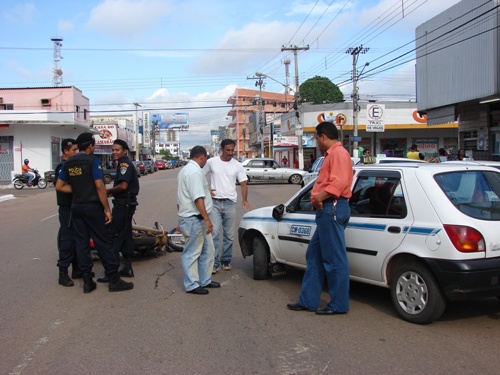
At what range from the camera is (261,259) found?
6.09 metres

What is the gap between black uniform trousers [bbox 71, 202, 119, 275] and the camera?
561 centimetres

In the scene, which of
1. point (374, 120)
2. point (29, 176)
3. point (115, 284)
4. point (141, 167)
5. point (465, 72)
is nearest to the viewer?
point (115, 284)

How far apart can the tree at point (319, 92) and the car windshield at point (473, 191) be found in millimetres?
64830

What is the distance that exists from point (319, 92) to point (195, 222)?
65855 mm

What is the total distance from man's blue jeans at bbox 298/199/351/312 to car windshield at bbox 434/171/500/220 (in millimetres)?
1000

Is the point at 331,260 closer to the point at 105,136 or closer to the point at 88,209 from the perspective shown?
the point at 88,209

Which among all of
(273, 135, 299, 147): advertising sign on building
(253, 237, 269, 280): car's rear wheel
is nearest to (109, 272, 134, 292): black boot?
(253, 237, 269, 280): car's rear wheel

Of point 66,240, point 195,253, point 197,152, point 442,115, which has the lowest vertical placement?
point 195,253

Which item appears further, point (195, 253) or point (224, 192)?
point (224, 192)

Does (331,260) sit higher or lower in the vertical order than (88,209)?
lower

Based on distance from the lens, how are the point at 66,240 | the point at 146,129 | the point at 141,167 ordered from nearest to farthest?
the point at 66,240 < the point at 141,167 < the point at 146,129

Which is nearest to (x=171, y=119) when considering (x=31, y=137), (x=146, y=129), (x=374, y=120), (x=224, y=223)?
(x=146, y=129)

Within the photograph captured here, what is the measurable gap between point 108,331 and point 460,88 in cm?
1488

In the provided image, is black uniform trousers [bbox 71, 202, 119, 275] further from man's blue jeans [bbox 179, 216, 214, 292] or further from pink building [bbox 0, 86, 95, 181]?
pink building [bbox 0, 86, 95, 181]
